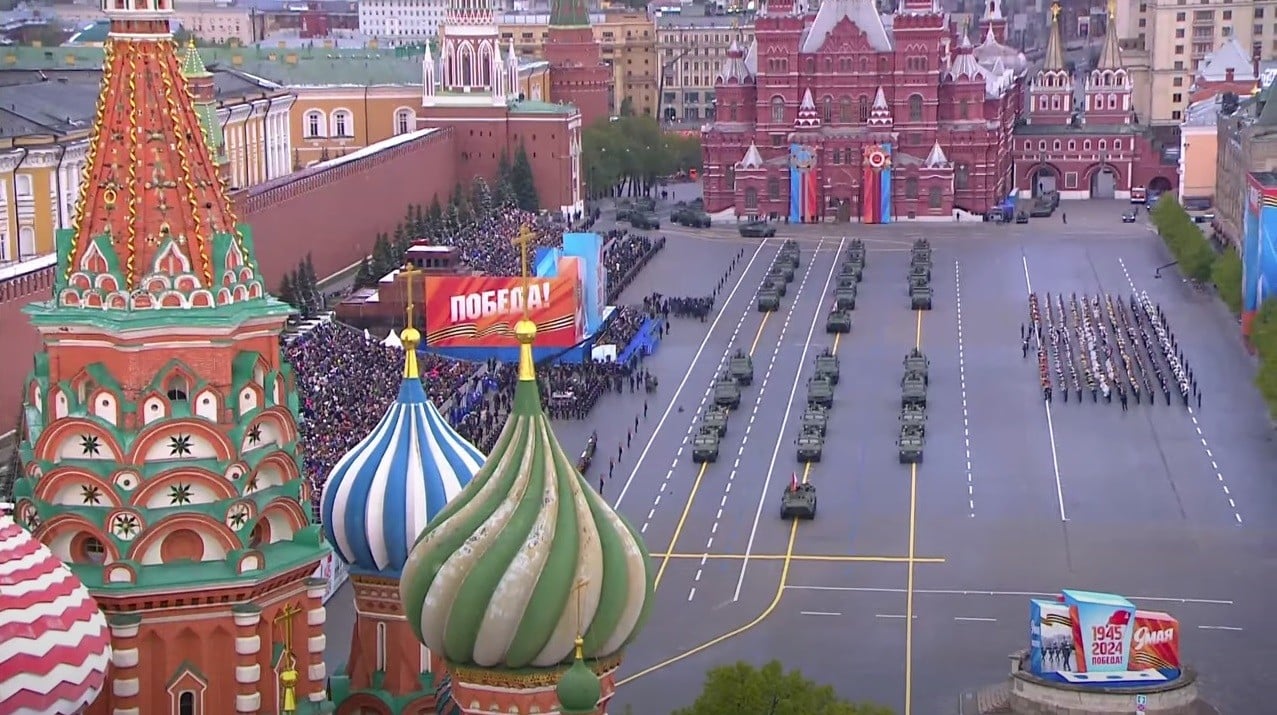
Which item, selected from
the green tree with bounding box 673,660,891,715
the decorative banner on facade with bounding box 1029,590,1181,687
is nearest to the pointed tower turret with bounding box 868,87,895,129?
the decorative banner on facade with bounding box 1029,590,1181,687

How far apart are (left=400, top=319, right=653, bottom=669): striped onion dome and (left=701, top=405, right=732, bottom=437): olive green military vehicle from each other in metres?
36.1

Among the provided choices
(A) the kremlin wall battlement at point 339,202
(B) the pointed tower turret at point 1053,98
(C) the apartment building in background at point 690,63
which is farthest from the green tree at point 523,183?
(C) the apartment building in background at point 690,63

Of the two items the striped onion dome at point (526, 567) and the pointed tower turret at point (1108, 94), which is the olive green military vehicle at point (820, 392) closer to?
the striped onion dome at point (526, 567)

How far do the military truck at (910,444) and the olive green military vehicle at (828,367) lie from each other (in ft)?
22.7

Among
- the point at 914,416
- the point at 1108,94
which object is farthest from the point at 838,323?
the point at 1108,94

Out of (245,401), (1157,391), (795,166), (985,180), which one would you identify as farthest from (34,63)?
(245,401)

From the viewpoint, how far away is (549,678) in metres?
22.9

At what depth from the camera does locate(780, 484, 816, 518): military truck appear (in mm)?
51250

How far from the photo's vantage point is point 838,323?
248 ft

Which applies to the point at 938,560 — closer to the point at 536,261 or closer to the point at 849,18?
the point at 536,261

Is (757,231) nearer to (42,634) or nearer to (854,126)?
(854,126)

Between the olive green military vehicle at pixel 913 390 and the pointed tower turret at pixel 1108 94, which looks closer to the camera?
the olive green military vehicle at pixel 913 390

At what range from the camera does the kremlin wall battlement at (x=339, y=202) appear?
245 ft

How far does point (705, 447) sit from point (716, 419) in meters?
3.40
